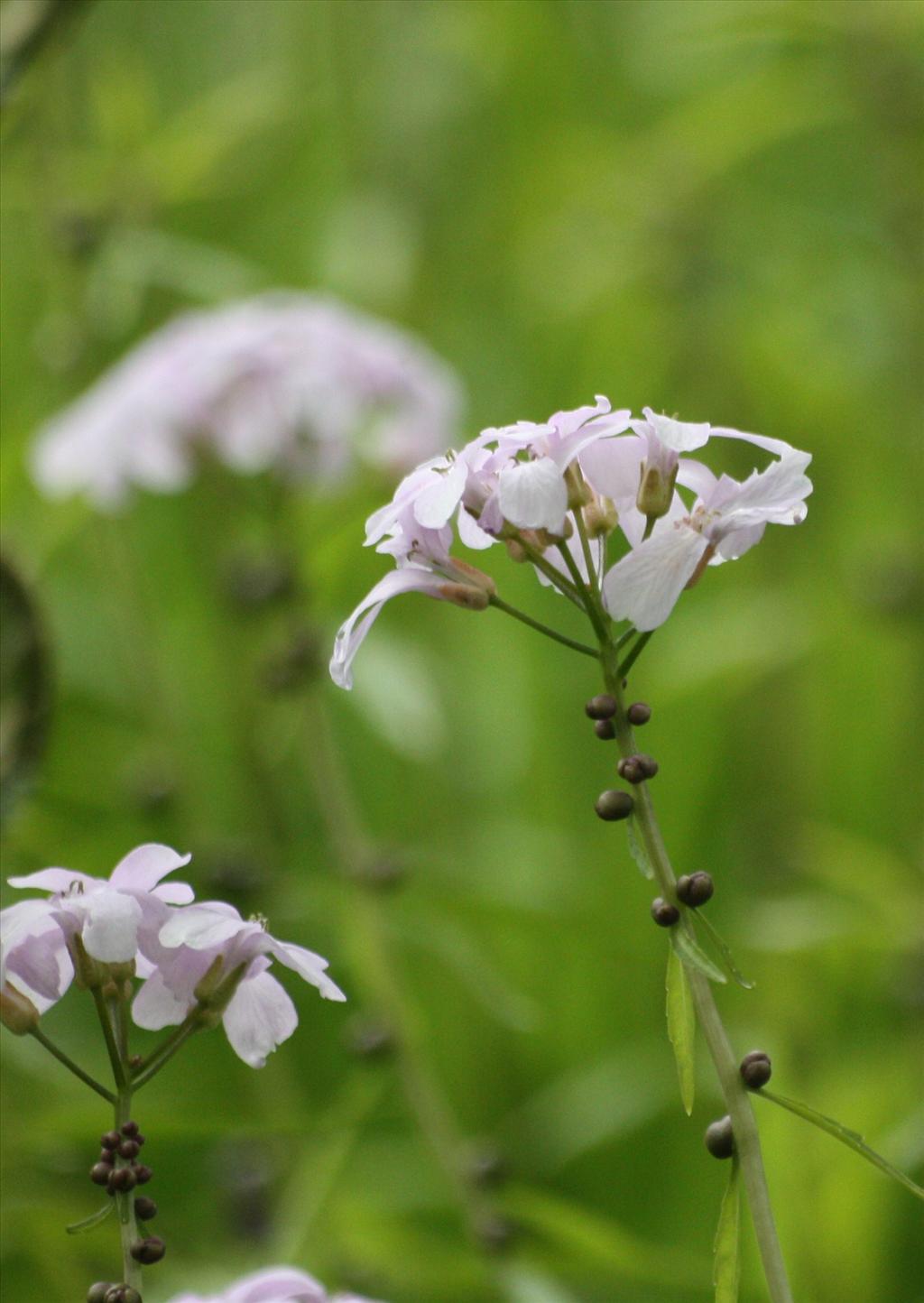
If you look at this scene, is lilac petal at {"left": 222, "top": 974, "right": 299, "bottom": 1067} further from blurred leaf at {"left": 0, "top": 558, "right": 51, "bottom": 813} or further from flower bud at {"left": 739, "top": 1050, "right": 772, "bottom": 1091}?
blurred leaf at {"left": 0, "top": 558, "right": 51, "bottom": 813}

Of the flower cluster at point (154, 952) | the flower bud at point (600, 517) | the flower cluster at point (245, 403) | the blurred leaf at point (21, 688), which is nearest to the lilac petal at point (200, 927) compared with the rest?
the flower cluster at point (154, 952)

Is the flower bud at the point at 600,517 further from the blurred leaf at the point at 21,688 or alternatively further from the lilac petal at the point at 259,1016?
the blurred leaf at the point at 21,688

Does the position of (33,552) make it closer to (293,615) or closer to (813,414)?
(293,615)

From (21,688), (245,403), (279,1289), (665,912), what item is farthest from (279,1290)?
(245,403)

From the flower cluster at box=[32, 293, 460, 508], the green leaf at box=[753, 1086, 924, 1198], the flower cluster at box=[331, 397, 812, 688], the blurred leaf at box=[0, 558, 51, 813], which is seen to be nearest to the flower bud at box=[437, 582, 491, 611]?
the flower cluster at box=[331, 397, 812, 688]

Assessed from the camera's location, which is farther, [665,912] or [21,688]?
[21,688]

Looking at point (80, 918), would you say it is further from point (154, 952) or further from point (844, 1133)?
point (844, 1133)
